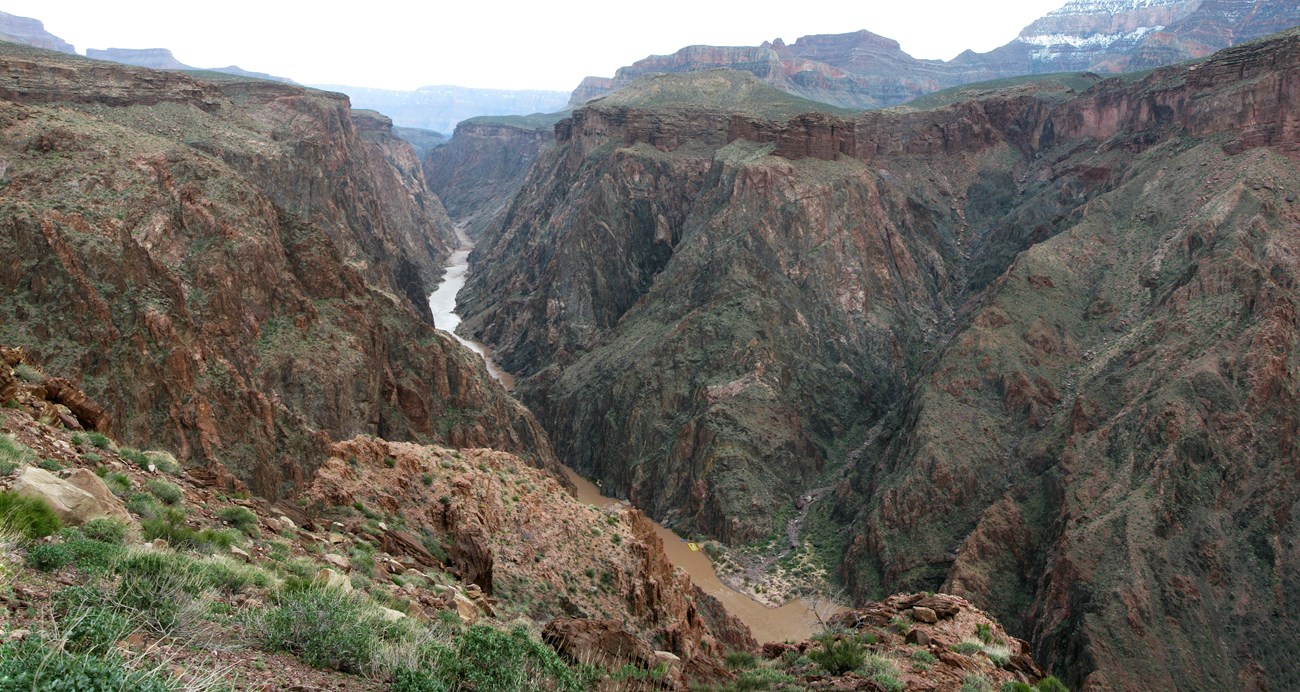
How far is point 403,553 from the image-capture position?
2102cm

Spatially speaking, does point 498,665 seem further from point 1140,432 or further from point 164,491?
point 1140,432

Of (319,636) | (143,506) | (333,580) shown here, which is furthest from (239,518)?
(319,636)

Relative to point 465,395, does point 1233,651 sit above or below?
below

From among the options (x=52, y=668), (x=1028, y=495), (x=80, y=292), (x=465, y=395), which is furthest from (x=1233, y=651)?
(x=80, y=292)

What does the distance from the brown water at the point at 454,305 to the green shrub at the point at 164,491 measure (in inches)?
2913

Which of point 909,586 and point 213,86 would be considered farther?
point 213,86

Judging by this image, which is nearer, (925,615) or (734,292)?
(925,615)

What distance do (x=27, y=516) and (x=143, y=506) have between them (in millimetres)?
3281

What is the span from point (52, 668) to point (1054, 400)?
5985cm

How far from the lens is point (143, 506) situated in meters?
14.8

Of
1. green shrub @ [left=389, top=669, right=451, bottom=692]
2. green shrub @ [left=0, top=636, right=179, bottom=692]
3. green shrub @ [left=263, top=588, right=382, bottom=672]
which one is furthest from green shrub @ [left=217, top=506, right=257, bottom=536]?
green shrub @ [left=0, top=636, right=179, bottom=692]

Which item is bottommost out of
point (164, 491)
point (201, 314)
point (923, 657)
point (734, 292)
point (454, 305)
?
point (454, 305)

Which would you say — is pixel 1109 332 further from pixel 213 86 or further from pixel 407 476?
pixel 213 86

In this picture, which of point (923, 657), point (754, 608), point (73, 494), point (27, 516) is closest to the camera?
point (27, 516)
